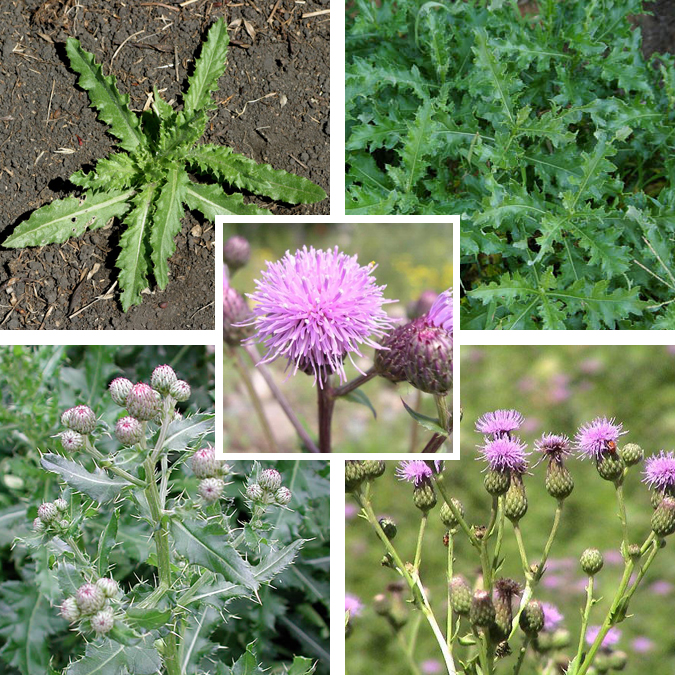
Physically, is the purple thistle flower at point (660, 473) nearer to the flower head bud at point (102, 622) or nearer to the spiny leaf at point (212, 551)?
the spiny leaf at point (212, 551)

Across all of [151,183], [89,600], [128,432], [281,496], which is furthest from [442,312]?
[151,183]

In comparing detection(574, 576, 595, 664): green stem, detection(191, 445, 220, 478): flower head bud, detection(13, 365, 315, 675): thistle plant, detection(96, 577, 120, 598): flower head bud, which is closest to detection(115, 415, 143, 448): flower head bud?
detection(13, 365, 315, 675): thistle plant

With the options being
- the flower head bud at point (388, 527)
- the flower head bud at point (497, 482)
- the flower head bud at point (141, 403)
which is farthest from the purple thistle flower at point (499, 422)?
the flower head bud at point (141, 403)

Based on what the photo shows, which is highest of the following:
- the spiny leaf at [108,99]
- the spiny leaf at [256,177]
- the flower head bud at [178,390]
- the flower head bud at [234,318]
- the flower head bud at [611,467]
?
the spiny leaf at [108,99]

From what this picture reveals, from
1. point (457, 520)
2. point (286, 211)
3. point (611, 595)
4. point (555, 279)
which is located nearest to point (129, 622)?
point (457, 520)

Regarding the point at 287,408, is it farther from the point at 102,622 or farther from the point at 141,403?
the point at 102,622

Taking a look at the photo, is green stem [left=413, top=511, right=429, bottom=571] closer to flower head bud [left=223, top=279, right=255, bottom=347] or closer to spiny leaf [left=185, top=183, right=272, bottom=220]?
flower head bud [left=223, top=279, right=255, bottom=347]

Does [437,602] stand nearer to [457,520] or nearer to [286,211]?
[457,520]
